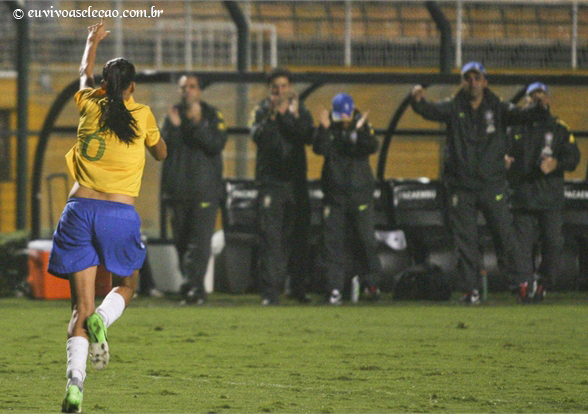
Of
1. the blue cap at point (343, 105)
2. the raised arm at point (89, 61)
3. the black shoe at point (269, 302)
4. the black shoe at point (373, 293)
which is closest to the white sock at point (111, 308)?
the raised arm at point (89, 61)

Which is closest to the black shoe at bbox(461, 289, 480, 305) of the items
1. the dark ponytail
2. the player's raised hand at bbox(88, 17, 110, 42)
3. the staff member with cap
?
the staff member with cap

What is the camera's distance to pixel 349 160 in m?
10.8

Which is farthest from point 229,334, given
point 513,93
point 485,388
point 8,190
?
point 8,190

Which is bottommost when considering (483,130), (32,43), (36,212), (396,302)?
(396,302)

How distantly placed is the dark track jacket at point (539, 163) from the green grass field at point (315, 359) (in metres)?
1.06

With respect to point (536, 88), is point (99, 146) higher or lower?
lower

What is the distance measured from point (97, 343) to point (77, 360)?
128mm

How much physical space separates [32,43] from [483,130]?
47.0ft

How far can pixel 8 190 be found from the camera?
15320mm

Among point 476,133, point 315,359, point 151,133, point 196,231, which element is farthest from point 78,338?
point 476,133

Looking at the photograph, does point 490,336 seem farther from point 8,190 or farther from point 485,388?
point 8,190

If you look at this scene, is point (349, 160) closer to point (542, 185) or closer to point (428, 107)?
point (428, 107)

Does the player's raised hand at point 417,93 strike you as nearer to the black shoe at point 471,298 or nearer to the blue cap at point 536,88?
the blue cap at point 536,88

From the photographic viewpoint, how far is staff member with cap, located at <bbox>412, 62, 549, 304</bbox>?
34.0ft
